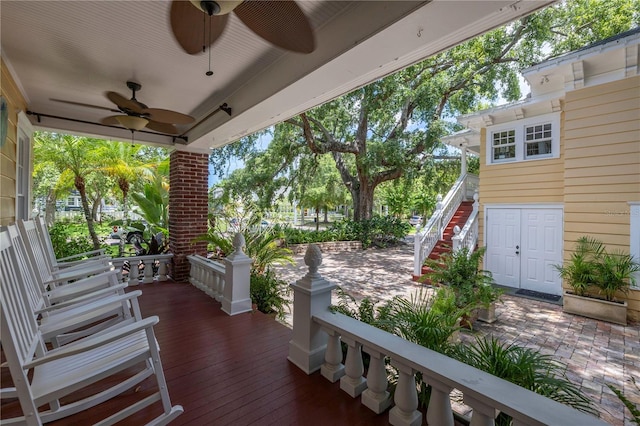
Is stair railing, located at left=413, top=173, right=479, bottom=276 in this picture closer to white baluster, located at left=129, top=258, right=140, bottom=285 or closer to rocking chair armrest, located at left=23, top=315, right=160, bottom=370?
white baluster, located at left=129, top=258, right=140, bottom=285

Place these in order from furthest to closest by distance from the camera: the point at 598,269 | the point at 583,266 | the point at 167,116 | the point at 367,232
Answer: the point at 367,232, the point at 583,266, the point at 598,269, the point at 167,116

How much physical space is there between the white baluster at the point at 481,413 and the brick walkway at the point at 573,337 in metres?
1.66

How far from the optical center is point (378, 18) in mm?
1779

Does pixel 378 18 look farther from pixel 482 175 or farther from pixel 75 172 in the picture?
pixel 75 172

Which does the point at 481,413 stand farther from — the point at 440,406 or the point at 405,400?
the point at 405,400

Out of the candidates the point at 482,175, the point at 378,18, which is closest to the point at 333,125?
the point at 482,175

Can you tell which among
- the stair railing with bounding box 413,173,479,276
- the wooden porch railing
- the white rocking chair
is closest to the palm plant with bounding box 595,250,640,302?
the stair railing with bounding box 413,173,479,276

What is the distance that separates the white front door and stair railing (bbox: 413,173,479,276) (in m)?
1.28

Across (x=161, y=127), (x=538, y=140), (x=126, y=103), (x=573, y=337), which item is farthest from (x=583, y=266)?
(x=126, y=103)

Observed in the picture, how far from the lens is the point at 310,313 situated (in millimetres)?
2211

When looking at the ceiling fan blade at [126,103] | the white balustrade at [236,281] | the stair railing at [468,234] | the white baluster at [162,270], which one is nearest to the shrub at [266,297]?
the white balustrade at [236,281]

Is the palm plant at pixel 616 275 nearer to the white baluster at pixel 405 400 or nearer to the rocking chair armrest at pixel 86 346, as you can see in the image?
the white baluster at pixel 405 400

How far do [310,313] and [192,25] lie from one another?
215 centimetres

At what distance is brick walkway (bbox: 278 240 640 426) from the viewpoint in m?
2.81
